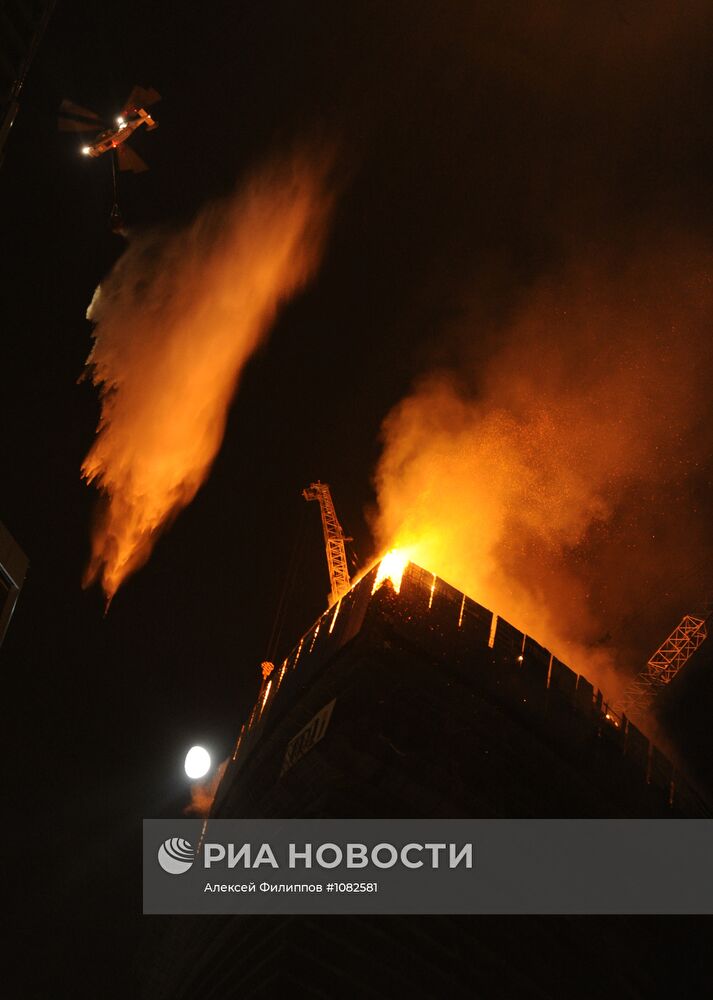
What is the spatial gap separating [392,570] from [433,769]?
183 inches

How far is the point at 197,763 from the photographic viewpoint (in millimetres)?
21656

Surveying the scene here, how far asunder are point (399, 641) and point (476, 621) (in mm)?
2421

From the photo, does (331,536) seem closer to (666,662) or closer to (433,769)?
(666,662)

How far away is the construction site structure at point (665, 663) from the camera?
3675 cm

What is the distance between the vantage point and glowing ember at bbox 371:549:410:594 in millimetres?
16828

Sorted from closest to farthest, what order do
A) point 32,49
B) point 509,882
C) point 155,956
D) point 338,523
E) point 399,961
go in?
point 399,961 → point 509,882 → point 32,49 → point 155,956 → point 338,523

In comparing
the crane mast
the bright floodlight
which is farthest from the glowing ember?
the crane mast

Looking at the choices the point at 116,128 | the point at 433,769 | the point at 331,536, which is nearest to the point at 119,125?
the point at 116,128

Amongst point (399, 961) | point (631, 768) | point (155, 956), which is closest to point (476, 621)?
point (631, 768)

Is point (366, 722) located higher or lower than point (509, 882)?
higher

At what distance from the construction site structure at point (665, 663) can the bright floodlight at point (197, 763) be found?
24.2 meters

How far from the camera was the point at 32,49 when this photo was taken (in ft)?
70.2

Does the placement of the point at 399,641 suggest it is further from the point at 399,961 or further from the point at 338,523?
the point at 338,523

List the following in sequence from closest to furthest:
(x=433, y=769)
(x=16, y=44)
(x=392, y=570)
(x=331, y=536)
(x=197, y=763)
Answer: (x=433, y=769)
(x=392, y=570)
(x=16, y=44)
(x=197, y=763)
(x=331, y=536)
